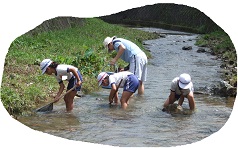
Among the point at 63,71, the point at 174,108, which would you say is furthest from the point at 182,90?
the point at 63,71

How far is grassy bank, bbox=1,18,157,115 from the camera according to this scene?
6.64m

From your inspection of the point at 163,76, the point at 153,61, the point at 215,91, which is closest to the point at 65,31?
the point at 153,61

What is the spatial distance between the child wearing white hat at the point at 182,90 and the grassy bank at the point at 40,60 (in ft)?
5.61

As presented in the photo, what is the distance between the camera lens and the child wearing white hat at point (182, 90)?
6.87 metres

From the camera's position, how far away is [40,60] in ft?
28.9

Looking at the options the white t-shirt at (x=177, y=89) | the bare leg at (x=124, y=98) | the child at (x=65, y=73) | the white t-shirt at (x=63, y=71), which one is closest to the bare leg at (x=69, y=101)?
the child at (x=65, y=73)

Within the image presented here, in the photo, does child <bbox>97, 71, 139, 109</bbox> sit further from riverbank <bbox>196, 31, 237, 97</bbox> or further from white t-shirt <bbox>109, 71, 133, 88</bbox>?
riverbank <bbox>196, 31, 237, 97</bbox>

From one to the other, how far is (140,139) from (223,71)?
18.0 ft

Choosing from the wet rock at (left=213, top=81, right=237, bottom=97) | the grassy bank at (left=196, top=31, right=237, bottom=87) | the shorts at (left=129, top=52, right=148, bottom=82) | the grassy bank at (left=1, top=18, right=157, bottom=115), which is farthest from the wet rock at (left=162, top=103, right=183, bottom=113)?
the grassy bank at (left=1, top=18, right=157, bottom=115)

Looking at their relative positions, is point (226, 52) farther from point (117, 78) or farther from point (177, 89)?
point (117, 78)

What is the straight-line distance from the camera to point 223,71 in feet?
34.0

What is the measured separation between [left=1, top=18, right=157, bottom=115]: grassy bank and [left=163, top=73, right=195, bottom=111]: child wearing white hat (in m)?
1.71

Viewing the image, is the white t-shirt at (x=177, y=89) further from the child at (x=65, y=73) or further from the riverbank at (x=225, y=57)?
the child at (x=65, y=73)

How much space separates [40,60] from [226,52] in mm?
4877
